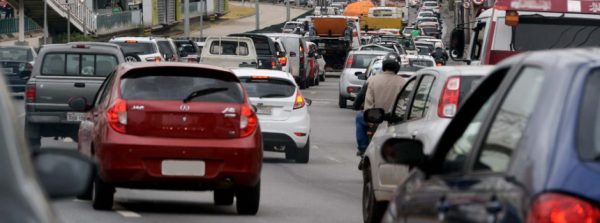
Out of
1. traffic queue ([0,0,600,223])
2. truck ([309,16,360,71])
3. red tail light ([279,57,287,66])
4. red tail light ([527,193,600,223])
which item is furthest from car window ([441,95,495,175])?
truck ([309,16,360,71])

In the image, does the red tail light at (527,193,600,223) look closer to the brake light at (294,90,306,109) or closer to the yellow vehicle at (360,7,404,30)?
the brake light at (294,90,306,109)

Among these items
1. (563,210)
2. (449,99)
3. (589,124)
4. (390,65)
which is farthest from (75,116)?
(563,210)

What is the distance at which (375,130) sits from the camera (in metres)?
19.8

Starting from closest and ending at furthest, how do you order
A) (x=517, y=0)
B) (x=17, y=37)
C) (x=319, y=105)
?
1. (x=517, y=0)
2. (x=319, y=105)
3. (x=17, y=37)

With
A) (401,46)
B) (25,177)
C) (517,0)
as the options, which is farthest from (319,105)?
(25,177)

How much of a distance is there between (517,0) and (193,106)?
24.1 feet

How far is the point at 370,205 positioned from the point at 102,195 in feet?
9.14

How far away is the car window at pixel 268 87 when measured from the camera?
24.1 metres

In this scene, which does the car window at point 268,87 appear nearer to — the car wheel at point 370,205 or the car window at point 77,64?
the car window at point 77,64

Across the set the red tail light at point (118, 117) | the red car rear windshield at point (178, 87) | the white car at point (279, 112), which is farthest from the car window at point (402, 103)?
the white car at point (279, 112)

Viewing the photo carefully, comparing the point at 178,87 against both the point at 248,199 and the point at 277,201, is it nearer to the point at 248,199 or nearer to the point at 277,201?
the point at 248,199

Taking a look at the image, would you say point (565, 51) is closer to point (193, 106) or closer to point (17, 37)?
point (193, 106)

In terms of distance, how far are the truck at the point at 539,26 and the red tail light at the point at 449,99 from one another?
8.06 meters

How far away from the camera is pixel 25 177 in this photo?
4.71 m
